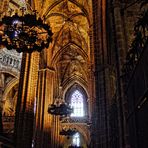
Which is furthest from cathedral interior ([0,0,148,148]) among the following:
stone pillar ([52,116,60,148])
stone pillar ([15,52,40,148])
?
stone pillar ([52,116,60,148])

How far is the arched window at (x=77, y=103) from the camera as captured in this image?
125 feet

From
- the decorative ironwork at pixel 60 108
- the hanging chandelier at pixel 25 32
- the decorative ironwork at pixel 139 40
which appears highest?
the hanging chandelier at pixel 25 32

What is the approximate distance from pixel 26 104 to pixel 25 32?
7.38 meters

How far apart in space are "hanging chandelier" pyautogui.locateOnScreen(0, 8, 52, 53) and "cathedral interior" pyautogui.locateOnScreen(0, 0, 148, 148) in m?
0.07

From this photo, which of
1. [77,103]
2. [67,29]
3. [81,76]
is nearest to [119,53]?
[67,29]

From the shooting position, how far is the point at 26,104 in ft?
58.3

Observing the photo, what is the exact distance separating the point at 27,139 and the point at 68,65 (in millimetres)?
18735

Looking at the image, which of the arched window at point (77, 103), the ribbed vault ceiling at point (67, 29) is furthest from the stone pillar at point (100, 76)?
the arched window at point (77, 103)

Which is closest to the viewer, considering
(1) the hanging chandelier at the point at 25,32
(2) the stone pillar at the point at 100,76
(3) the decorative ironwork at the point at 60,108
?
(1) the hanging chandelier at the point at 25,32

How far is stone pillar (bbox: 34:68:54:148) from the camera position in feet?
75.6

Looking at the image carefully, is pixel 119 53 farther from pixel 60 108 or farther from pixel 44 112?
pixel 44 112

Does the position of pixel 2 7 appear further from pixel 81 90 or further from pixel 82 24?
pixel 81 90

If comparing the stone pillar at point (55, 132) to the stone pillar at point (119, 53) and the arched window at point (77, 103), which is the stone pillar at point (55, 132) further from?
the stone pillar at point (119, 53)

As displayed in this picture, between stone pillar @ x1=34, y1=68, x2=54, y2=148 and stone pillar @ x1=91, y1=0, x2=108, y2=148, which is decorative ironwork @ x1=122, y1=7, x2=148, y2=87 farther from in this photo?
stone pillar @ x1=34, y1=68, x2=54, y2=148
